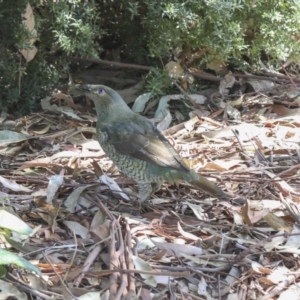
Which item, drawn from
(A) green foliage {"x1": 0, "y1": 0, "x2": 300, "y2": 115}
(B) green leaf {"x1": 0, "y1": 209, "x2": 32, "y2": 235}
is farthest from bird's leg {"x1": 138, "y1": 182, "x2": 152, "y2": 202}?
(A) green foliage {"x1": 0, "y1": 0, "x2": 300, "y2": 115}

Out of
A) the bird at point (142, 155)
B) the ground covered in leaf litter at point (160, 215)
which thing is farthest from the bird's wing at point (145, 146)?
the ground covered in leaf litter at point (160, 215)

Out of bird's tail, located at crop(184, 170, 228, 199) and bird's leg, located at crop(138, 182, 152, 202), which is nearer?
bird's tail, located at crop(184, 170, 228, 199)

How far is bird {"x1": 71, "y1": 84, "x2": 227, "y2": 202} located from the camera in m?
3.80

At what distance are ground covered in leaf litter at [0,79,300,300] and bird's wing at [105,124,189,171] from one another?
0.24m

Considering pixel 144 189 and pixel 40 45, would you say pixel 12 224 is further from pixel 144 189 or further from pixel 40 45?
pixel 40 45

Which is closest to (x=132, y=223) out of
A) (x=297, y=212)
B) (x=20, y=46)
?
(x=297, y=212)

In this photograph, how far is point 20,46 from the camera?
15.4ft

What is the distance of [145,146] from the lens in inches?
156

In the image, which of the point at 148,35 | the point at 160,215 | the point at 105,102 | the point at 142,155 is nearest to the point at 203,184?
the point at 160,215

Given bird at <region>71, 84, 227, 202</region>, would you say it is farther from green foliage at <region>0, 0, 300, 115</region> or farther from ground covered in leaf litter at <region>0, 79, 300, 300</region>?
green foliage at <region>0, 0, 300, 115</region>

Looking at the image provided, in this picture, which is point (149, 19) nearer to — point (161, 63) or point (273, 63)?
point (161, 63)

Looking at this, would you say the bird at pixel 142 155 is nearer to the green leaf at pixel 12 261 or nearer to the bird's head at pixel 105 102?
the bird's head at pixel 105 102

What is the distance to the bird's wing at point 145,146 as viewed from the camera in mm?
3861

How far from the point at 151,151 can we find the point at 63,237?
2.78 ft
